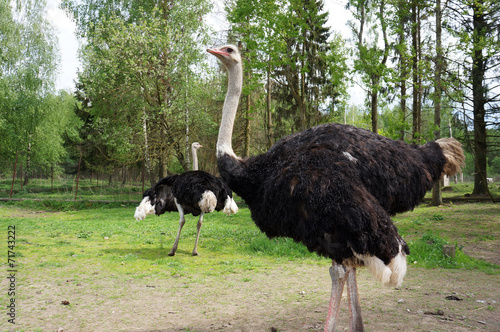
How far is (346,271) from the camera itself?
3115 mm

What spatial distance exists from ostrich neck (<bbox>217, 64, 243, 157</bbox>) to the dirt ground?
162 centimetres

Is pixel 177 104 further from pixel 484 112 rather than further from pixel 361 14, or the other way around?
pixel 484 112

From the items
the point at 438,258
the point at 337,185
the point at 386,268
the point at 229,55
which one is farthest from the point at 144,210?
the point at 386,268

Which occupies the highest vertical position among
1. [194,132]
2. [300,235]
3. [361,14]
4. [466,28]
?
[361,14]

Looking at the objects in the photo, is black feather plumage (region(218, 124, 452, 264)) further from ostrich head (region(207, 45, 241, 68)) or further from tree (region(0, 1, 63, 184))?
tree (region(0, 1, 63, 184))

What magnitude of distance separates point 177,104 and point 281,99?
20.1 ft

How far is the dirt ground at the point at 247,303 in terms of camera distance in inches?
146

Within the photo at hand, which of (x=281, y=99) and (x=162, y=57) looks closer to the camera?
(x=162, y=57)

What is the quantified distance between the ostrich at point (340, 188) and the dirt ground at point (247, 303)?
2.77 ft

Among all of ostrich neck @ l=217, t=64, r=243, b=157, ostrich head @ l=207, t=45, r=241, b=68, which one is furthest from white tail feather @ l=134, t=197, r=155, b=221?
ostrich head @ l=207, t=45, r=241, b=68

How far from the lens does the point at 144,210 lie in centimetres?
729

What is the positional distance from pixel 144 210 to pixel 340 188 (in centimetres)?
526

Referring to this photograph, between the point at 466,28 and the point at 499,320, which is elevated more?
the point at 466,28

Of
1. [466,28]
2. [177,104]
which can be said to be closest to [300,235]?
[466,28]
